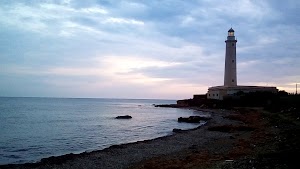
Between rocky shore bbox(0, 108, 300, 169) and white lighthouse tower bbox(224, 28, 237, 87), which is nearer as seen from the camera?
rocky shore bbox(0, 108, 300, 169)

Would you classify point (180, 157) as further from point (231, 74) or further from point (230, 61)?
point (231, 74)

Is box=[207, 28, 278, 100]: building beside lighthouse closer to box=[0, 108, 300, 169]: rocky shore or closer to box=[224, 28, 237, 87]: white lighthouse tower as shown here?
box=[224, 28, 237, 87]: white lighthouse tower

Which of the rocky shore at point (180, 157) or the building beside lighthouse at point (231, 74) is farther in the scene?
the building beside lighthouse at point (231, 74)

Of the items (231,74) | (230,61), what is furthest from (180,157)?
(231,74)

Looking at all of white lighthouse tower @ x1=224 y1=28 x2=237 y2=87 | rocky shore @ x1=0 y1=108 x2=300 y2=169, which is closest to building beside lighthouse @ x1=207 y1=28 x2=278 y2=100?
white lighthouse tower @ x1=224 y1=28 x2=237 y2=87

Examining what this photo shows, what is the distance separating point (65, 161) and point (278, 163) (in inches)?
385

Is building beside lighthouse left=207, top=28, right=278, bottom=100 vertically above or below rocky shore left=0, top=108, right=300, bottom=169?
above

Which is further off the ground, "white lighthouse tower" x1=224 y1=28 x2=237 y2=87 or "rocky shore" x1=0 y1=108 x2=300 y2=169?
"white lighthouse tower" x1=224 y1=28 x2=237 y2=87

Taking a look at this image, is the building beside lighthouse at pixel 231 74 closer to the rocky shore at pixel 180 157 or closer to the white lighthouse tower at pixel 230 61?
the white lighthouse tower at pixel 230 61

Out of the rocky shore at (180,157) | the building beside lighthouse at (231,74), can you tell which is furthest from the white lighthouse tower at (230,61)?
the rocky shore at (180,157)

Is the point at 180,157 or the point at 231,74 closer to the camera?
the point at 180,157

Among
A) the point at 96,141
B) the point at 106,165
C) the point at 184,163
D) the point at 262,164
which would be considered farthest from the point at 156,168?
the point at 96,141

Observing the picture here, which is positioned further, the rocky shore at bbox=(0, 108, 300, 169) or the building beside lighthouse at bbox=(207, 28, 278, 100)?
the building beside lighthouse at bbox=(207, 28, 278, 100)

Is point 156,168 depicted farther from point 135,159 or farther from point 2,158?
point 2,158
